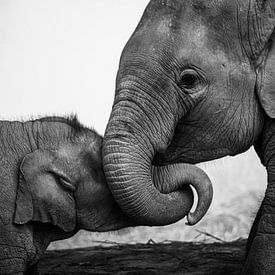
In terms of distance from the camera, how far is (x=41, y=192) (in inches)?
228

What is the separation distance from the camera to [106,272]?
276 inches

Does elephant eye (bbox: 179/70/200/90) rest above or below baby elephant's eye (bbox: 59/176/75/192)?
above

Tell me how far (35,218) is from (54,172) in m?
0.25

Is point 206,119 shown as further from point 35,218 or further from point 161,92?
point 35,218

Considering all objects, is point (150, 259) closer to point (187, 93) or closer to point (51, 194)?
point (51, 194)

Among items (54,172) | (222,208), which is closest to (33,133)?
(54,172)

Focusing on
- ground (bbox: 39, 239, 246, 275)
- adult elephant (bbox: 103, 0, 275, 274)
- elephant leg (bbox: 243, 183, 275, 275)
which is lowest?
ground (bbox: 39, 239, 246, 275)

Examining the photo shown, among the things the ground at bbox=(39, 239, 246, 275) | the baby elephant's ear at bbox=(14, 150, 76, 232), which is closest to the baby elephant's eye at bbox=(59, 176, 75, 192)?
the baby elephant's ear at bbox=(14, 150, 76, 232)

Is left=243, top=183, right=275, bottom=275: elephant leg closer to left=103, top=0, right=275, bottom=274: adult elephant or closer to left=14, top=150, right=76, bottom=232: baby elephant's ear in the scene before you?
left=103, top=0, right=275, bottom=274: adult elephant

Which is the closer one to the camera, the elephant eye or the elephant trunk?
the elephant trunk

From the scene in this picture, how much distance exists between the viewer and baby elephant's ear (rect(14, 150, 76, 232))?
5793 mm

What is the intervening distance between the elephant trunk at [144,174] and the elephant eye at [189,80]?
0.64 ft

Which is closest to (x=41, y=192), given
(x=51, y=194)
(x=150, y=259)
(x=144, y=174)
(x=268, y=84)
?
(x=51, y=194)

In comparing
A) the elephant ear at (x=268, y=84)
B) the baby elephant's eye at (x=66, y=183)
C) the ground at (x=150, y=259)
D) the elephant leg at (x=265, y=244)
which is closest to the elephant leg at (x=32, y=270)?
the baby elephant's eye at (x=66, y=183)
